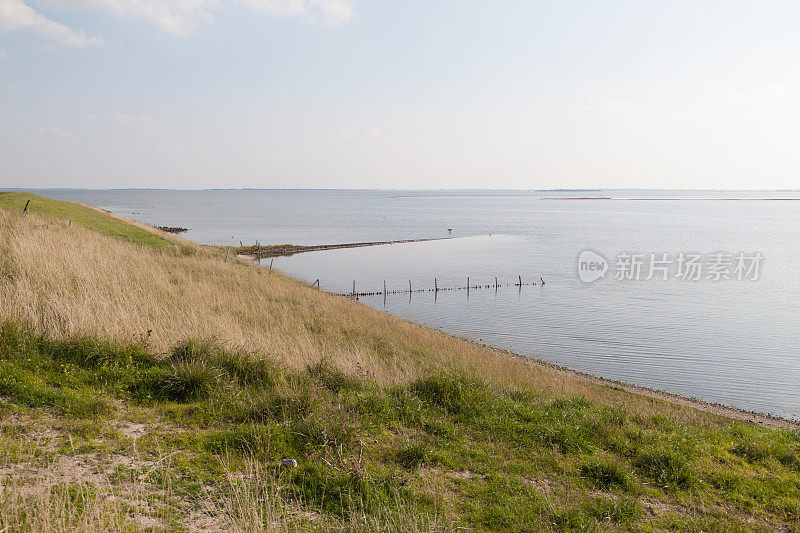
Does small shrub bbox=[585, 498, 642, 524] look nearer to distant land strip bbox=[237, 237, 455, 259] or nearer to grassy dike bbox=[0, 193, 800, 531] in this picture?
grassy dike bbox=[0, 193, 800, 531]

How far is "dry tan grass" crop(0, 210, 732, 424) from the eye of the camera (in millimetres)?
9461

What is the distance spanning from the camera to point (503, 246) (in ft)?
268

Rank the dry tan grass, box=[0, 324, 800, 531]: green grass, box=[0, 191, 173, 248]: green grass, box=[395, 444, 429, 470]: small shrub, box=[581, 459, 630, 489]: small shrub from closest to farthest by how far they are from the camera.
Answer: box=[0, 324, 800, 531]: green grass → box=[395, 444, 429, 470]: small shrub → box=[581, 459, 630, 489]: small shrub → the dry tan grass → box=[0, 191, 173, 248]: green grass

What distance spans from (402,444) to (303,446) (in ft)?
4.60

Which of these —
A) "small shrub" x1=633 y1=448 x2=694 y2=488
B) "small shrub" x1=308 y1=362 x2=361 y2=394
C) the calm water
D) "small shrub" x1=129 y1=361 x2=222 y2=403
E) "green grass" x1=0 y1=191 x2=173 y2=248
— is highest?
"green grass" x1=0 y1=191 x2=173 y2=248

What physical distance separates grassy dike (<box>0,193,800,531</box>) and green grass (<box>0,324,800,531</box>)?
3 cm

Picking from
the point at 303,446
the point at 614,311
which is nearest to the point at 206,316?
the point at 303,446

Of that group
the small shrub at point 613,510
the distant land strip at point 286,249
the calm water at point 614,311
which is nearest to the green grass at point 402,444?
the small shrub at point 613,510

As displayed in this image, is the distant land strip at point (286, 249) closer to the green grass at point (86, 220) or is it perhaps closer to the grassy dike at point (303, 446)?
the green grass at point (86, 220)

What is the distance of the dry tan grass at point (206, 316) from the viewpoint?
946 centimetres

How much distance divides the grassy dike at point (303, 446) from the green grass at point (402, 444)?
3cm

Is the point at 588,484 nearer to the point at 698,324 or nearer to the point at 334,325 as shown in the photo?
the point at 334,325

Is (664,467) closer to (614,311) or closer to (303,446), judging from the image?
(303,446)

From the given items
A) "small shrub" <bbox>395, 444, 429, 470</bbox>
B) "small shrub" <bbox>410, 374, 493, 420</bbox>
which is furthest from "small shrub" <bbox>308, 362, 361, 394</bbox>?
"small shrub" <bbox>395, 444, 429, 470</bbox>
